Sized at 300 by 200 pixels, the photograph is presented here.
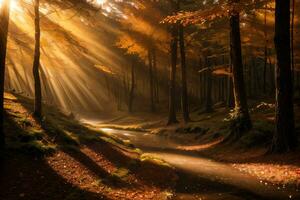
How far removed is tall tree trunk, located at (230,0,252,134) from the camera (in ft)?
61.9

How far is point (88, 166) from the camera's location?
1206 cm

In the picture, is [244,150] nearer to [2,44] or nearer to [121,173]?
[121,173]

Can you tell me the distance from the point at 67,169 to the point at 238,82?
11294 mm

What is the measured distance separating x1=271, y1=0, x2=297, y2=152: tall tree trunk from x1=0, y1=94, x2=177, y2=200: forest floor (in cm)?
457

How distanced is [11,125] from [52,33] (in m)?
7.04

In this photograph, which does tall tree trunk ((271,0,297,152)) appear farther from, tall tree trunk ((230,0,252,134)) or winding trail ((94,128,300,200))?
tall tree trunk ((230,0,252,134))

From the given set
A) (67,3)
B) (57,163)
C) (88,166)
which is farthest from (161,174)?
(67,3)

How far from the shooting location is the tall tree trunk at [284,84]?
14062mm

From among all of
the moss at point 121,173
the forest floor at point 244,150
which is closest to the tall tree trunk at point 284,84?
the forest floor at point 244,150

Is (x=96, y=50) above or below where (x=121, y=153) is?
above

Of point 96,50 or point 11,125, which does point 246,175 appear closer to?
point 11,125

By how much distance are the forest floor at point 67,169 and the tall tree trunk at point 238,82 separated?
20.9ft

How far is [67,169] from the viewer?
1098 cm

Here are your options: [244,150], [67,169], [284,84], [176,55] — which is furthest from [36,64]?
[176,55]
